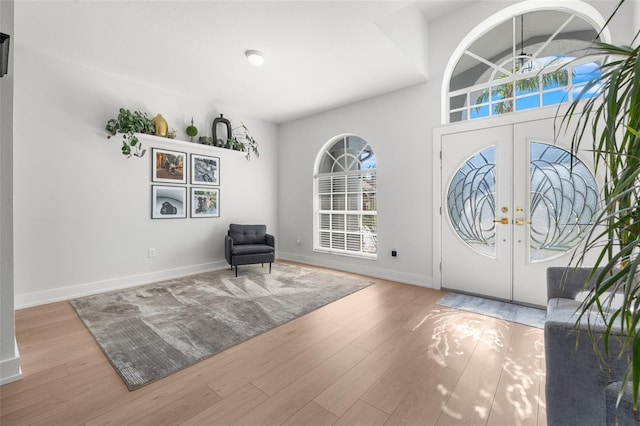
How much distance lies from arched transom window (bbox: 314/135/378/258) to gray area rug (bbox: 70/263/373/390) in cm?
79

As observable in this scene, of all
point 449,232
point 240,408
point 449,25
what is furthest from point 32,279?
point 449,25

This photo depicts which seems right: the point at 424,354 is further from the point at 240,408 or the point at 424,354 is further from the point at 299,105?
the point at 299,105

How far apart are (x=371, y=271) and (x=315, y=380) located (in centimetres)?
277

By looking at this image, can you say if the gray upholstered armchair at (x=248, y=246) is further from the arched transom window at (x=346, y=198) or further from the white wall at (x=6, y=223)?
the white wall at (x=6, y=223)

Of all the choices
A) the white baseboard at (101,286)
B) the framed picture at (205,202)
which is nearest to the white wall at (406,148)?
the framed picture at (205,202)

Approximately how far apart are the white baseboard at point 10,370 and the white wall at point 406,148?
3826mm

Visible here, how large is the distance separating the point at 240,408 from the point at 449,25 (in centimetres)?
456

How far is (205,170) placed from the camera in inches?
183

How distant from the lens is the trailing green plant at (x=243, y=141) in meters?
5.02

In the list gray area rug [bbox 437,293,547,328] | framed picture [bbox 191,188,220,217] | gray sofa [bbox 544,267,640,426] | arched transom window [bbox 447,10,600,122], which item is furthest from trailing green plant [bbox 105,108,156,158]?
gray sofa [bbox 544,267,640,426]

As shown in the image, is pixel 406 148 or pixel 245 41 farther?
pixel 406 148

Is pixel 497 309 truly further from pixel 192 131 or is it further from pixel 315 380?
pixel 192 131

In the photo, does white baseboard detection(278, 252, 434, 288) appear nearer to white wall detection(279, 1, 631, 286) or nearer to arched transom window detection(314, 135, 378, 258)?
white wall detection(279, 1, 631, 286)

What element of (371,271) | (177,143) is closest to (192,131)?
(177,143)
